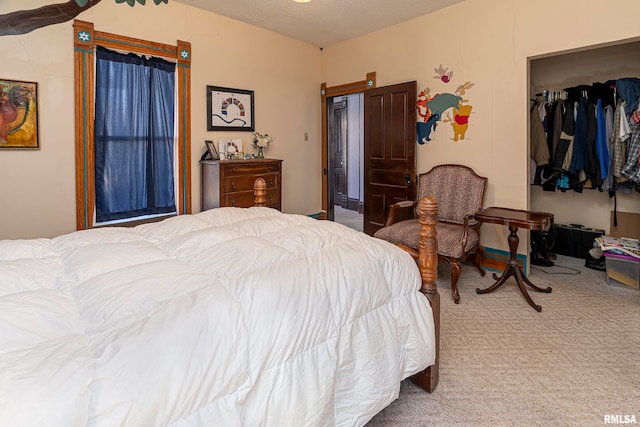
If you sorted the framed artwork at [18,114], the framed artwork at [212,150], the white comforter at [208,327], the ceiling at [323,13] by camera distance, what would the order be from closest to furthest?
the white comforter at [208,327] → the framed artwork at [18,114] → the ceiling at [323,13] → the framed artwork at [212,150]

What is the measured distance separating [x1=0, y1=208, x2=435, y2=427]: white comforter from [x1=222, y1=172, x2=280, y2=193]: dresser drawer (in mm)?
2195

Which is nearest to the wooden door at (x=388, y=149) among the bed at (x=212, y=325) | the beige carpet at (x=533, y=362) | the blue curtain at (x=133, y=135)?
the beige carpet at (x=533, y=362)

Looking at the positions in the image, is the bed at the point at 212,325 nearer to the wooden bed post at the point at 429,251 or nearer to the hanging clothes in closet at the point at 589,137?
the wooden bed post at the point at 429,251

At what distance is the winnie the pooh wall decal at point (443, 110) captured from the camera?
405 centimetres

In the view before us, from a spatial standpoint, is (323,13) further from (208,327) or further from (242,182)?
(208,327)

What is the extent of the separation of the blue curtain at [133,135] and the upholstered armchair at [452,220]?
7.88ft

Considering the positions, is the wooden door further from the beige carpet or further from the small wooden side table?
the beige carpet

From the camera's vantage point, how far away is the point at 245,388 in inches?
43.4

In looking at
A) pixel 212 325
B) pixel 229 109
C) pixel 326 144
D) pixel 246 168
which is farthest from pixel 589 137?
pixel 212 325

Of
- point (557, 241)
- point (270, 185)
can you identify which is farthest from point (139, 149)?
point (557, 241)

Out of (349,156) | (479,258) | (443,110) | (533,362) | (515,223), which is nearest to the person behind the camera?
(533,362)

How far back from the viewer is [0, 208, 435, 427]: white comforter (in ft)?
2.85

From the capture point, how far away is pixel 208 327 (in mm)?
1074

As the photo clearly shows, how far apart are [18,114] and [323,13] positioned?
314 centimetres
